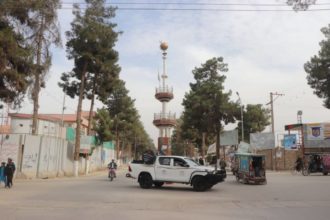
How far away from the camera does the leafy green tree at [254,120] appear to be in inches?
2721

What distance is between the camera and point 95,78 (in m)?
42.8

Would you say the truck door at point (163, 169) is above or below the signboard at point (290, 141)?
below

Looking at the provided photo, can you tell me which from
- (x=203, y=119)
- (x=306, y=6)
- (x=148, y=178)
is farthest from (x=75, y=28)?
(x=306, y=6)

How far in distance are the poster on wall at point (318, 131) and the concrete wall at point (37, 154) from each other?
27.0m

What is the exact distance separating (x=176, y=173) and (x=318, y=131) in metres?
30.3

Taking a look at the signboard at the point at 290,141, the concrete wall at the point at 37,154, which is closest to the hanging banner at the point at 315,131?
the signboard at the point at 290,141

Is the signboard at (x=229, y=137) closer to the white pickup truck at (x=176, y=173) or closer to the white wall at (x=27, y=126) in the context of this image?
the white wall at (x=27, y=126)

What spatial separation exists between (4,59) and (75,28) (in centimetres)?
2069

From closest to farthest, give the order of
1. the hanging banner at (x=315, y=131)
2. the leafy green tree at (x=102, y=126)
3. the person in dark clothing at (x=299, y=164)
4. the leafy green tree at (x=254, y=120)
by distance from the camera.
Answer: the person in dark clothing at (x=299, y=164) → the hanging banner at (x=315, y=131) → the leafy green tree at (x=102, y=126) → the leafy green tree at (x=254, y=120)

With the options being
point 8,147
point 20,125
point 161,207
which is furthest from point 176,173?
point 20,125

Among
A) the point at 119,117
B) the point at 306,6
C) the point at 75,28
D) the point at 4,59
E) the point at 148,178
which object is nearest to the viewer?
the point at 306,6

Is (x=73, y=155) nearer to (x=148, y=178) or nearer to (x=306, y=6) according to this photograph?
(x=148, y=178)

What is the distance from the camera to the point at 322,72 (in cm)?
Answer: 3925

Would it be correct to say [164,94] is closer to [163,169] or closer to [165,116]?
[165,116]
